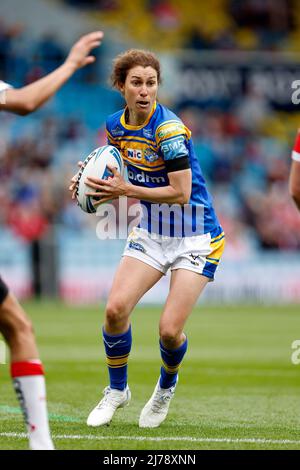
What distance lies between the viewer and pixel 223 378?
10.5 metres

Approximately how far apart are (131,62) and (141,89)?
0.22 meters

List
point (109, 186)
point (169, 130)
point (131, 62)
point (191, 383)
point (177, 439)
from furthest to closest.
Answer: point (191, 383)
point (131, 62)
point (169, 130)
point (109, 186)
point (177, 439)

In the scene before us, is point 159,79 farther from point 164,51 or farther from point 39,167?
point 164,51

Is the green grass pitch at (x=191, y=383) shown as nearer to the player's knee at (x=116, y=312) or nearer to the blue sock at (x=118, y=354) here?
the blue sock at (x=118, y=354)

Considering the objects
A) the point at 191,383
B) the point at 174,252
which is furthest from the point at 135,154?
the point at 191,383

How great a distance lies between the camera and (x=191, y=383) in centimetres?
1008

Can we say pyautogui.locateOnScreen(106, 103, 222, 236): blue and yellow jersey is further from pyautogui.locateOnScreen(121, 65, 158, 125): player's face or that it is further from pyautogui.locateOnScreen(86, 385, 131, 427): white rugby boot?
pyautogui.locateOnScreen(86, 385, 131, 427): white rugby boot

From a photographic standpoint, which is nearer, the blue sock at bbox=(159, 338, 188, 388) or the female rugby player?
the female rugby player

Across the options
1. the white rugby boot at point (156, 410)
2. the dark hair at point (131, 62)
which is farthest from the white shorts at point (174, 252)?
the dark hair at point (131, 62)

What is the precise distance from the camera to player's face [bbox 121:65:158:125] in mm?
6973

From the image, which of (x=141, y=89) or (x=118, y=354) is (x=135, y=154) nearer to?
(x=141, y=89)

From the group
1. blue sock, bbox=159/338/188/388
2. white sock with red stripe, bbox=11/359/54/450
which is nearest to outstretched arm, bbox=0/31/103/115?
white sock with red stripe, bbox=11/359/54/450

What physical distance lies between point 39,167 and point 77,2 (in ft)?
19.6

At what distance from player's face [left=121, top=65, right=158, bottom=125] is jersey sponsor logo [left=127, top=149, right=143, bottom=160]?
0.80ft
